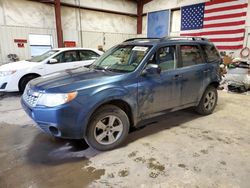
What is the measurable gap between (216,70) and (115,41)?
8219 millimetres

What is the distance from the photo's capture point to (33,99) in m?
2.52

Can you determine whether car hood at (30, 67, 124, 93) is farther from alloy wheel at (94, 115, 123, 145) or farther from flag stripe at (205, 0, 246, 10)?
flag stripe at (205, 0, 246, 10)

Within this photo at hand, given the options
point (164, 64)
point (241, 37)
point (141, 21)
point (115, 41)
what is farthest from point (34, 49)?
point (241, 37)

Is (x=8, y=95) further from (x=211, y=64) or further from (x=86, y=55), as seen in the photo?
(x=211, y=64)

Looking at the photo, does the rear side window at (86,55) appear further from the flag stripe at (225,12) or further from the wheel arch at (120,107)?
the flag stripe at (225,12)

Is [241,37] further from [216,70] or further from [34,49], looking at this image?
[34,49]

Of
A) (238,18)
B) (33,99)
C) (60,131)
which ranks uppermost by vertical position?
(238,18)

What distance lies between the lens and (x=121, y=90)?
103 inches

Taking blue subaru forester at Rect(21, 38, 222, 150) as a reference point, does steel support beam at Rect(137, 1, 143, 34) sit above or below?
above

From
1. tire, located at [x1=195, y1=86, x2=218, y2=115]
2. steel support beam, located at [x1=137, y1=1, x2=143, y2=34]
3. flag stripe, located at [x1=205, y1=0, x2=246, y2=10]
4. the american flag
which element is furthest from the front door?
steel support beam, located at [x1=137, y1=1, x2=143, y2=34]

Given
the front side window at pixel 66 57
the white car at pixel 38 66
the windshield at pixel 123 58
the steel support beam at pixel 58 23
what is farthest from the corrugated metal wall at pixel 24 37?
the windshield at pixel 123 58

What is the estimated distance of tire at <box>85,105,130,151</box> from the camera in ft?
8.39

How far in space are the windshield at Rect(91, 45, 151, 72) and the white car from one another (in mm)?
2776

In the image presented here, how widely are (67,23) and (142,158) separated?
342 inches
